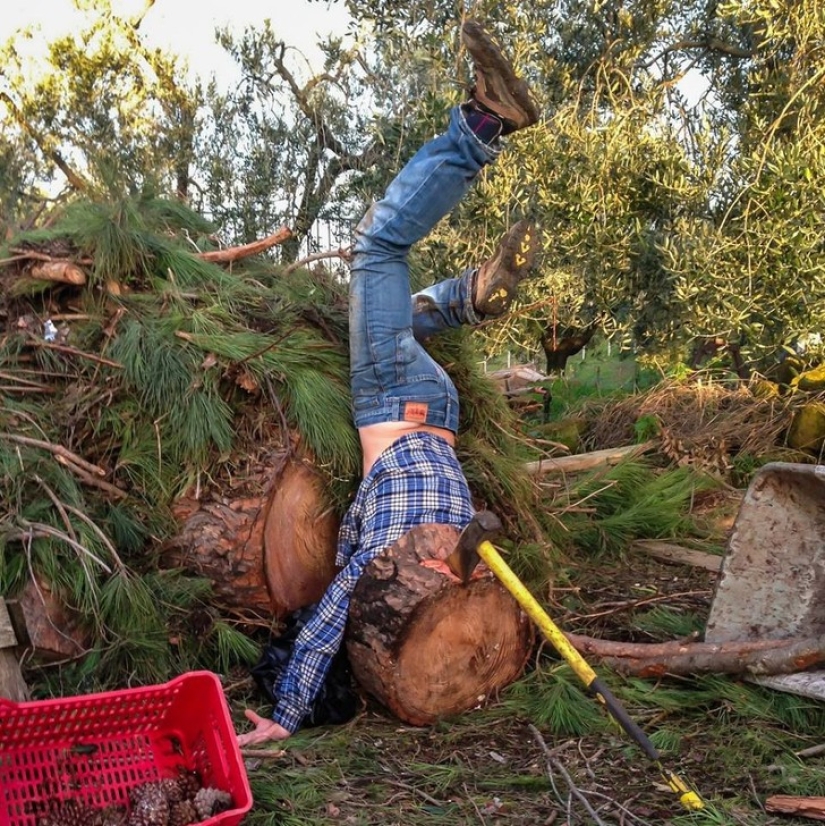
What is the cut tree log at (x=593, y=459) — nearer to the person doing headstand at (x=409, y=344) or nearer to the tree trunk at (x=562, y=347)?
the tree trunk at (x=562, y=347)

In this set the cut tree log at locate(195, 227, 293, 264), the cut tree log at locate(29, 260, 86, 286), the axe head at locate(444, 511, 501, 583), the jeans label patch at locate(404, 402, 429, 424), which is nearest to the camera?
the axe head at locate(444, 511, 501, 583)

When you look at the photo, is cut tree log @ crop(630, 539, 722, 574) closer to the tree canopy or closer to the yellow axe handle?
the tree canopy

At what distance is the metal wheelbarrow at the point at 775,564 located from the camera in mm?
2977

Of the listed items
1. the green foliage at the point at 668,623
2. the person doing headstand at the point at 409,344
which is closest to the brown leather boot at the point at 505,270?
the person doing headstand at the point at 409,344

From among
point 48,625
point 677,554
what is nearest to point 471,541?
point 48,625

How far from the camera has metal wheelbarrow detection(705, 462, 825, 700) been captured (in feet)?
9.77

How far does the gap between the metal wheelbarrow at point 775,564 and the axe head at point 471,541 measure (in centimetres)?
91

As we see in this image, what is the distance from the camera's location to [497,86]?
9.73 ft

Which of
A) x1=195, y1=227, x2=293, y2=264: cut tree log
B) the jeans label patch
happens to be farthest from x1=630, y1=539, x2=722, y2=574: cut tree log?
x1=195, y1=227, x2=293, y2=264: cut tree log

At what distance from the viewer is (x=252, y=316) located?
349 cm

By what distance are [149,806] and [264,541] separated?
44.2 inches

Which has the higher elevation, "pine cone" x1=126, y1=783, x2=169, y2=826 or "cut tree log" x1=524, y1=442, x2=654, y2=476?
"cut tree log" x1=524, y1=442, x2=654, y2=476

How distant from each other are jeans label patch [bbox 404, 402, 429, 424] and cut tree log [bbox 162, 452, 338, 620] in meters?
0.37

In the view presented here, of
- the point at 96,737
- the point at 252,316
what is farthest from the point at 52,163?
the point at 96,737
